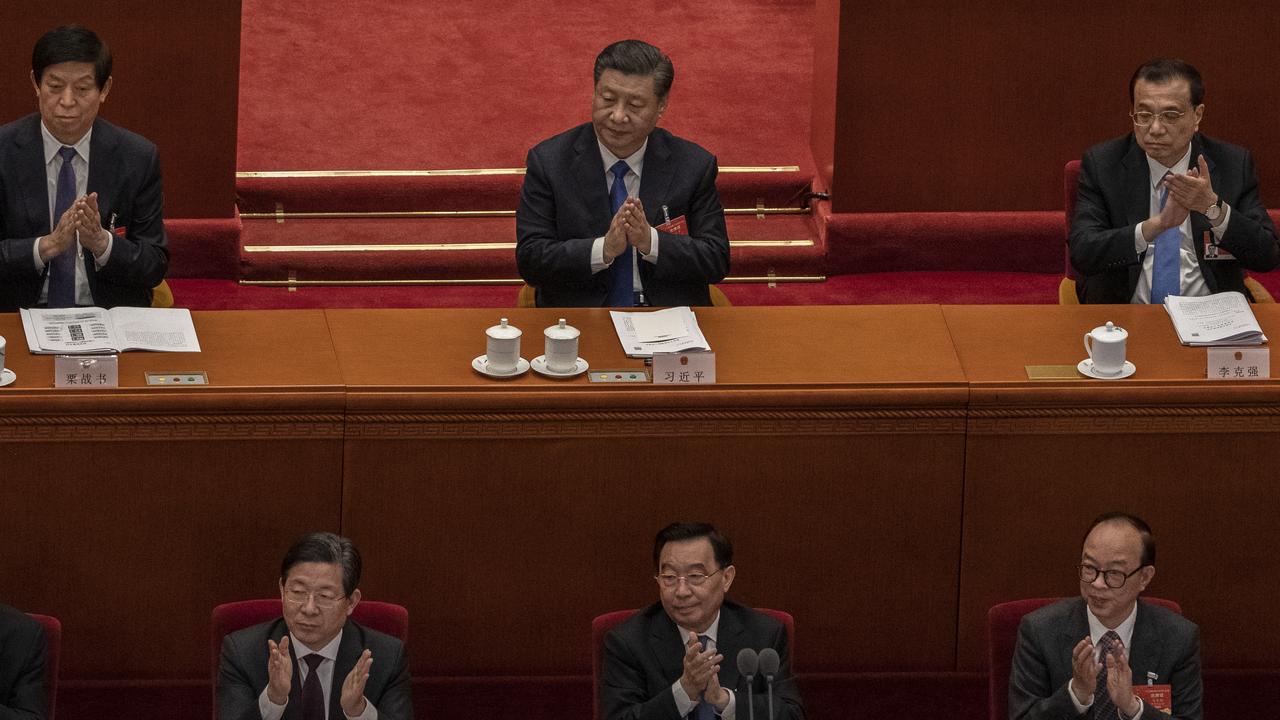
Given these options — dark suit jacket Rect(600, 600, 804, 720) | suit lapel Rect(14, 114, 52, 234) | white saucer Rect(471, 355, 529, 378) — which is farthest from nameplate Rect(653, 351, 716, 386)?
suit lapel Rect(14, 114, 52, 234)

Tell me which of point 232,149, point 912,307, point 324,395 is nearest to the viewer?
point 324,395

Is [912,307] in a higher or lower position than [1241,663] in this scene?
higher

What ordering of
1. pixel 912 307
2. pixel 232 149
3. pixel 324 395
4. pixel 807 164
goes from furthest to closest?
1. pixel 807 164
2. pixel 232 149
3. pixel 912 307
4. pixel 324 395

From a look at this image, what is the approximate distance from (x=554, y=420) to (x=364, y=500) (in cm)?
37

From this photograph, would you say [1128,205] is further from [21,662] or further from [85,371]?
[21,662]

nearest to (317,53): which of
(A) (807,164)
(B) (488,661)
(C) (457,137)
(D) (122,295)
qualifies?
(C) (457,137)

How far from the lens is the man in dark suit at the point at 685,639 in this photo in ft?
12.8

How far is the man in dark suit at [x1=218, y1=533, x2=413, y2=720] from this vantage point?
3.85 m

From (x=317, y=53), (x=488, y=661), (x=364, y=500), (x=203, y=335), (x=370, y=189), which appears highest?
(x=317, y=53)

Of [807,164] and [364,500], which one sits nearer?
[364,500]

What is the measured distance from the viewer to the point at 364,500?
420cm

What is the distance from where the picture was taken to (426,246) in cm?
606

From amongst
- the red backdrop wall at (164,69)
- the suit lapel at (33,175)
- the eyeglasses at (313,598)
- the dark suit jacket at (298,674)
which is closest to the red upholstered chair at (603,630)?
the dark suit jacket at (298,674)

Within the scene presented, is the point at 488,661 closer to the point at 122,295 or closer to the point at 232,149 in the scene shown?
the point at 122,295
